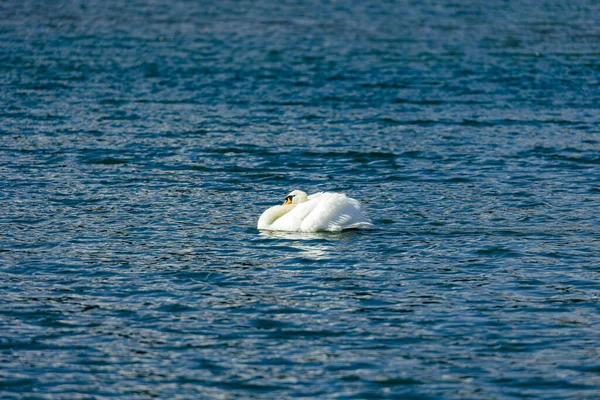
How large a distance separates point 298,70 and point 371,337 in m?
24.1

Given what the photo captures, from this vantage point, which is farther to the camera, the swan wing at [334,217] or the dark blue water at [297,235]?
the swan wing at [334,217]

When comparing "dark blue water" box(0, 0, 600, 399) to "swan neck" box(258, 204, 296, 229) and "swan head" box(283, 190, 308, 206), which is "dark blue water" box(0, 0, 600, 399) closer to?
"swan neck" box(258, 204, 296, 229)

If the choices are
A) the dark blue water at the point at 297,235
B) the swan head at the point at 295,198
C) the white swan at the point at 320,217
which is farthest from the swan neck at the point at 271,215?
the swan head at the point at 295,198

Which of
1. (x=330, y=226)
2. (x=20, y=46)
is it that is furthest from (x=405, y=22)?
(x=330, y=226)

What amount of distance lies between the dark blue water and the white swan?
19cm

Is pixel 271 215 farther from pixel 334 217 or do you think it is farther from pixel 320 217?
pixel 334 217

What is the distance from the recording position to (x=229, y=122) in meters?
27.9

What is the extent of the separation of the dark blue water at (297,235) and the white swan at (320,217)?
192 mm

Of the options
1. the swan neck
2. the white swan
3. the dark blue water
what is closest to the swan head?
the swan neck

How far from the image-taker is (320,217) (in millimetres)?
17891

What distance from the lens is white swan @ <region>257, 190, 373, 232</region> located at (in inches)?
704

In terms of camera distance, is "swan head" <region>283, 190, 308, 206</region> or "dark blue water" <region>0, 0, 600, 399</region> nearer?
"dark blue water" <region>0, 0, 600, 399</region>

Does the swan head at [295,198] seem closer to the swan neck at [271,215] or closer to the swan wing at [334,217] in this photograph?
the swan neck at [271,215]

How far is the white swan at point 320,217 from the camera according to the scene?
17.9m
